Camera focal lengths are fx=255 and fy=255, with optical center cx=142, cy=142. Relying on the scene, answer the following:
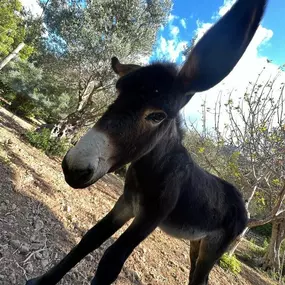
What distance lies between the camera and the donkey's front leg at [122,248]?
2.07 meters

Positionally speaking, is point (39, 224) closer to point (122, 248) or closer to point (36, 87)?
point (122, 248)

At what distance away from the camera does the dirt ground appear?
9.40 feet

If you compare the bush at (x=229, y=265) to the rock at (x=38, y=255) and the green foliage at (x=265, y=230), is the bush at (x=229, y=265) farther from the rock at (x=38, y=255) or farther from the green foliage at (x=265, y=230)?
the green foliage at (x=265, y=230)

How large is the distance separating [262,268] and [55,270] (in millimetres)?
10324

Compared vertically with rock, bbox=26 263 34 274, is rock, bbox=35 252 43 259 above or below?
above

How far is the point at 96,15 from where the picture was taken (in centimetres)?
1288

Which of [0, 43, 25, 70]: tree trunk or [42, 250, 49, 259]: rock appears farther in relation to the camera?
[0, 43, 25, 70]: tree trunk

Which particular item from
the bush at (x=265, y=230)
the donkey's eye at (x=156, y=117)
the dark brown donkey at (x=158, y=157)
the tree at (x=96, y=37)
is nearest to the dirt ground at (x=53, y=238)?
the dark brown donkey at (x=158, y=157)

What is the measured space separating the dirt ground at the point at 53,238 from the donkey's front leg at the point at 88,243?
35 centimetres

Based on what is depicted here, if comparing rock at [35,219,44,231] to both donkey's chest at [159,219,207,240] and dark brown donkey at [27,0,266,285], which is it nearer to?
dark brown donkey at [27,0,266,285]

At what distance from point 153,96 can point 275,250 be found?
1107 cm

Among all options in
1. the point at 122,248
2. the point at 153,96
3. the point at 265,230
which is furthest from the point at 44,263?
the point at 265,230

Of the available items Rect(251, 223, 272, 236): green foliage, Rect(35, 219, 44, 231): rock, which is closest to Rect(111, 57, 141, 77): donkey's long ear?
Rect(35, 219, 44, 231): rock

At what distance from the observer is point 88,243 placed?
7.94ft
